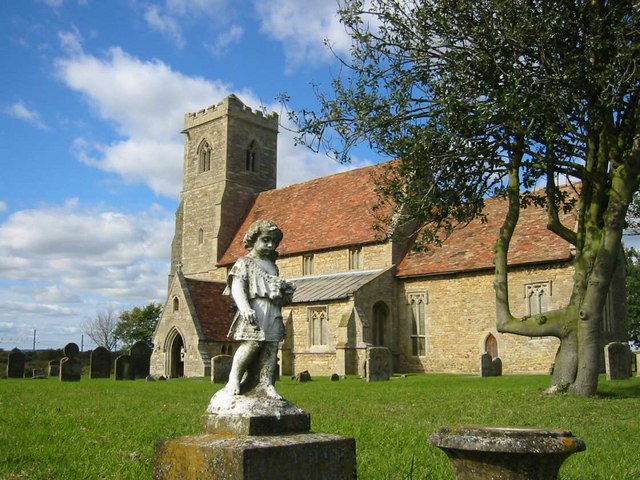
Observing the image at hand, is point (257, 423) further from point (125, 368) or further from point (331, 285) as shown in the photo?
point (331, 285)

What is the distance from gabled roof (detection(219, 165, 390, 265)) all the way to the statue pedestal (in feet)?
81.8

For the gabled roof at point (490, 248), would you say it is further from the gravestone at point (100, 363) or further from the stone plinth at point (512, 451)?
the stone plinth at point (512, 451)

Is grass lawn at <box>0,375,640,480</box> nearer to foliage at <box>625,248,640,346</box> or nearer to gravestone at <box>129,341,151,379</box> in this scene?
gravestone at <box>129,341,151,379</box>

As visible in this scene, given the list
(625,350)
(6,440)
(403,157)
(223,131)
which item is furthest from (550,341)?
(223,131)

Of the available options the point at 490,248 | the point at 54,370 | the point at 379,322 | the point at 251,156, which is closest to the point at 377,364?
the point at 379,322

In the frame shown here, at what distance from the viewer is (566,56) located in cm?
1296

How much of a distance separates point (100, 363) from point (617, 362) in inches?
810

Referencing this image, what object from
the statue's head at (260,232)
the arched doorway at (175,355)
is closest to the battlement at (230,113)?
the arched doorway at (175,355)

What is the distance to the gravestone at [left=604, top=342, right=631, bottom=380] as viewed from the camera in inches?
765

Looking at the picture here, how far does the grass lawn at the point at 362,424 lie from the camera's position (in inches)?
257

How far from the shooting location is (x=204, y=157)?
135 feet

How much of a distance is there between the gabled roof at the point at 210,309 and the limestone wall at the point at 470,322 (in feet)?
28.5

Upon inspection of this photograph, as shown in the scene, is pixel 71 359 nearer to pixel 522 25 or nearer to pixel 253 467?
pixel 522 25

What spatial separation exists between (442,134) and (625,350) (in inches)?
413
